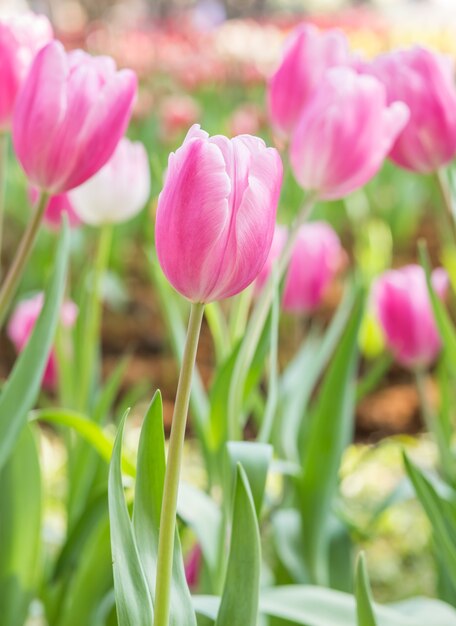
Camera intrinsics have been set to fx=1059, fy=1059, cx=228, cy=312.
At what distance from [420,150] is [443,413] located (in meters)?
0.44

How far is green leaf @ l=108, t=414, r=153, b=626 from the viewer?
0.55m

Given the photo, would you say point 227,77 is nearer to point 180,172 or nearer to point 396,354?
point 396,354

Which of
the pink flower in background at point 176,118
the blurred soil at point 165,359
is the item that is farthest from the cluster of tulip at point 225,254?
the pink flower in background at point 176,118

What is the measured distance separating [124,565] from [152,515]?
46 mm

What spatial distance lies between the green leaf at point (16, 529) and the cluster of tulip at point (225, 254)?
6cm

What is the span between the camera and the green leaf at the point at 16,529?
82cm

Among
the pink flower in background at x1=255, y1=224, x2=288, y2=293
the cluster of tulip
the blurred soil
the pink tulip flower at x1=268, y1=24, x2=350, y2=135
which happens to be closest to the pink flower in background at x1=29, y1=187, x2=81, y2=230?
the cluster of tulip

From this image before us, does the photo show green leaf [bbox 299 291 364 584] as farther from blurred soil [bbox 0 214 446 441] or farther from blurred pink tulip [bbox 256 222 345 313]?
blurred soil [bbox 0 214 446 441]

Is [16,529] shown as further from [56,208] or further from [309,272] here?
[309,272]

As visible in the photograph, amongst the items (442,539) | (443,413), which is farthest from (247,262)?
(443,413)

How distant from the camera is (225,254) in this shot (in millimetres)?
509

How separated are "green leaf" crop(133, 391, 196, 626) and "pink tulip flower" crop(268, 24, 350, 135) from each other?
43 cm

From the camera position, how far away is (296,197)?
2363 mm

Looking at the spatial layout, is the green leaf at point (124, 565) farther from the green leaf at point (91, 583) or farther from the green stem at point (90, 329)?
the green stem at point (90, 329)
